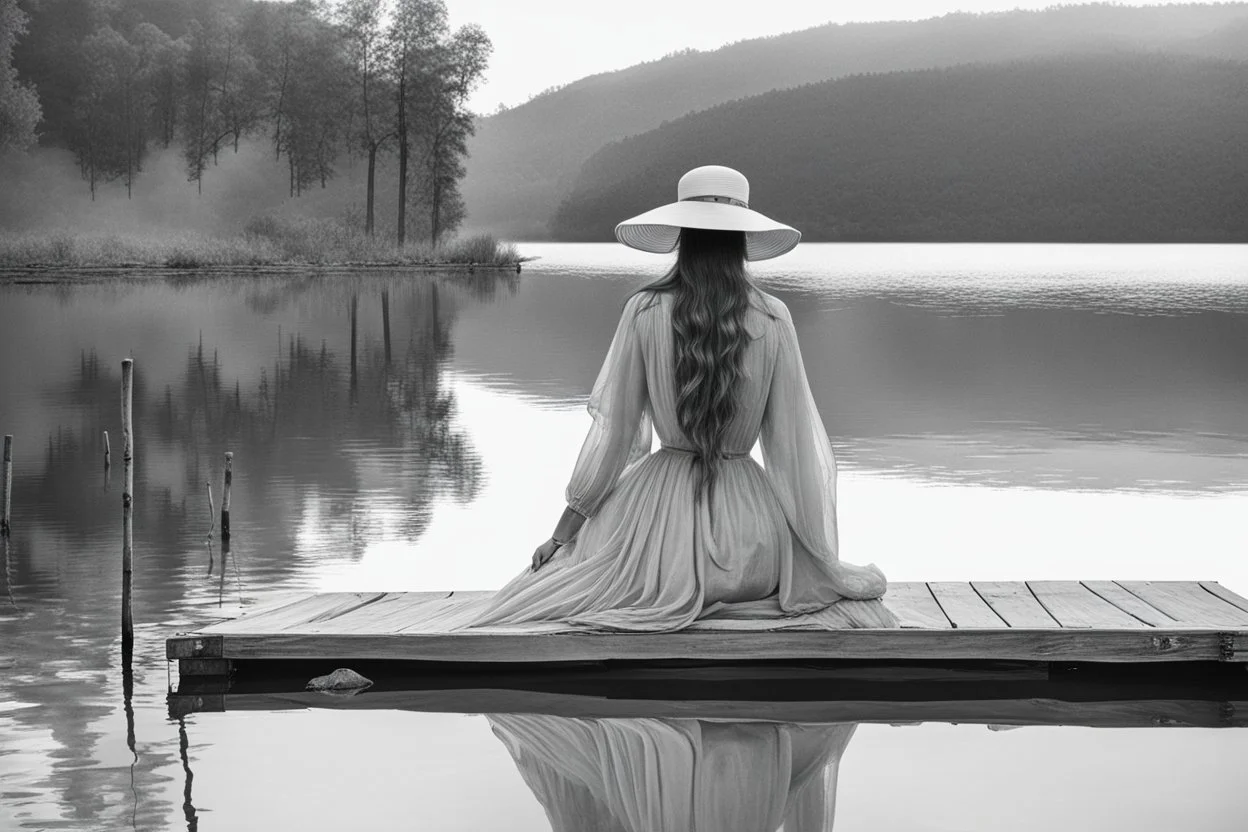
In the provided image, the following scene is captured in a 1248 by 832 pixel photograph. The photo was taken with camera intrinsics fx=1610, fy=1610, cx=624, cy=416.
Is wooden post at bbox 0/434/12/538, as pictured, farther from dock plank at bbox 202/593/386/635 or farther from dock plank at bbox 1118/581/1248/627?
dock plank at bbox 1118/581/1248/627

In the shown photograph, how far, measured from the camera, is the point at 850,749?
6316 mm

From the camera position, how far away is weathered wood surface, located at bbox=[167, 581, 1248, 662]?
21.6ft

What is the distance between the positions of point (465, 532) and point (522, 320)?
26849 millimetres

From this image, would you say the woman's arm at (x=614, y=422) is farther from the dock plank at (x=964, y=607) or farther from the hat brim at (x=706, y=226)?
the dock plank at (x=964, y=607)

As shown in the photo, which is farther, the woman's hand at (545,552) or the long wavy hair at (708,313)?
the woman's hand at (545,552)

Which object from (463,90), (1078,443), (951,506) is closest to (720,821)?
(951,506)

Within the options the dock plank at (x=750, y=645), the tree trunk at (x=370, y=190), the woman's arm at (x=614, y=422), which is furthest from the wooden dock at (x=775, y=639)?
the tree trunk at (x=370, y=190)

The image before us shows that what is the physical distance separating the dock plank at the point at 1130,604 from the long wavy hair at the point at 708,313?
2194 millimetres

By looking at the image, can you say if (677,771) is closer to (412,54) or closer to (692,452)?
(692,452)

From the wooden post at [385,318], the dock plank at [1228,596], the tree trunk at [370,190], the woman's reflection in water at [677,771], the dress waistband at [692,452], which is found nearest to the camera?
the woman's reflection in water at [677,771]

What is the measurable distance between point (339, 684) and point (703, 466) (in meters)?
1.89

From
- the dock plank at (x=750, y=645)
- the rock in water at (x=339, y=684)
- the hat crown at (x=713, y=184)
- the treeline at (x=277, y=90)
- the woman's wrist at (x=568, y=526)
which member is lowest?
the rock in water at (x=339, y=684)

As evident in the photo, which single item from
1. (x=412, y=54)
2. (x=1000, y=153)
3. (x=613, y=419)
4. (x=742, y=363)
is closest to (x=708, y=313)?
(x=742, y=363)

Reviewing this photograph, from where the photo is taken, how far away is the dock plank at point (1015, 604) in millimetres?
7012
